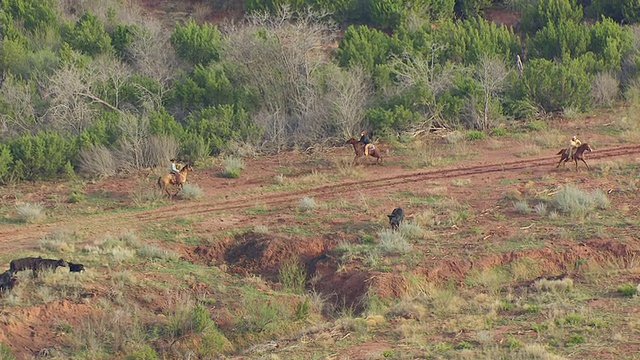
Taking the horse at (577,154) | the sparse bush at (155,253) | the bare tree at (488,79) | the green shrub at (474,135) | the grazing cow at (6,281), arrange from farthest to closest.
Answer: the bare tree at (488,79), the green shrub at (474,135), the horse at (577,154), the sparse bush at (155,253), the grazing cow at (6,281)

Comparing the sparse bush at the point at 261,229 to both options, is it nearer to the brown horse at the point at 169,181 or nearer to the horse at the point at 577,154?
the brown horse at the point at 169,181

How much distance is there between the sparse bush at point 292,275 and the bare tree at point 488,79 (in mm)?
10004

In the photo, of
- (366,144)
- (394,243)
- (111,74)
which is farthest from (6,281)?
(111,74)

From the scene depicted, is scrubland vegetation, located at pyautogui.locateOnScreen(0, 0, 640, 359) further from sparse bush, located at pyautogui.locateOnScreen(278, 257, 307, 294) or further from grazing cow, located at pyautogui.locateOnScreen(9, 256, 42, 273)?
grazing cow, located at pyautogui.locateOnScreen(9, 256, 42, 273)

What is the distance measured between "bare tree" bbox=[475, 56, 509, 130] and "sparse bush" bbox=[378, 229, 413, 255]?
8.88 m

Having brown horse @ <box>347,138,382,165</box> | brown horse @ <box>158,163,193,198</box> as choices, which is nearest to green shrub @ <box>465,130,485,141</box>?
brown horse @ <box>347,138,382,165</box>

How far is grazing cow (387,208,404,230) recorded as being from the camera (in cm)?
1870

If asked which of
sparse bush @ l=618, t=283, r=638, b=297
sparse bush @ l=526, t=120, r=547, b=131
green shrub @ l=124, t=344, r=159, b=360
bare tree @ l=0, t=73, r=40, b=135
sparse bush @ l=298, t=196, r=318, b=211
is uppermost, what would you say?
bare tree @ l=0, t=73, r=40, b=135

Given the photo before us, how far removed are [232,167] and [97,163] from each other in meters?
3.24

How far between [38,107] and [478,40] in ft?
42.0

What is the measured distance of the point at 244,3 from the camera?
122 ft

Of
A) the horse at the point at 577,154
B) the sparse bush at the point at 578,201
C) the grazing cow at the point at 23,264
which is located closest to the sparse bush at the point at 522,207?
the sparse bush at the point at 578,201

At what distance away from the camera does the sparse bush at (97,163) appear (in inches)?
942

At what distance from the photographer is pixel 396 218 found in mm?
18750
